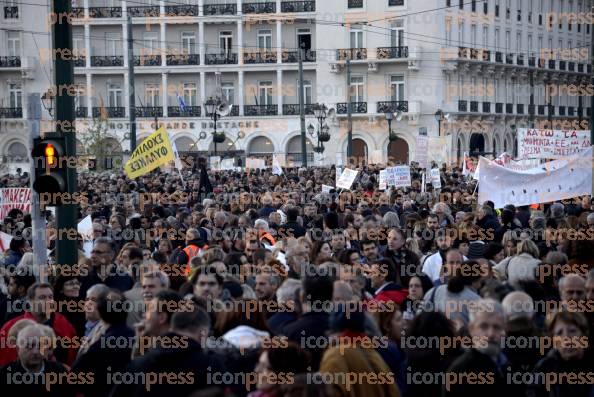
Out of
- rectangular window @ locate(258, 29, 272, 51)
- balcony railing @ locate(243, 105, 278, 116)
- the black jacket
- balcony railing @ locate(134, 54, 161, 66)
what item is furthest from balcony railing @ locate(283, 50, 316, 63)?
the black jacket

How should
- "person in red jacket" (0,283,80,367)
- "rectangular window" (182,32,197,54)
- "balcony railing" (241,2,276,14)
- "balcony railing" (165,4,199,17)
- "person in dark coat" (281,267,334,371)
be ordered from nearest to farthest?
"person in dark coat" (281,267,334,371), "person in red jacket" (0,283,80,367), "balcony railing" (241,2,276,14), "balcony railing" (165,4,199,17), "rectangular window" (182,32,197,54)

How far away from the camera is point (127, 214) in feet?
70.3

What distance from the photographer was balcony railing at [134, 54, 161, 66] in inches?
2613

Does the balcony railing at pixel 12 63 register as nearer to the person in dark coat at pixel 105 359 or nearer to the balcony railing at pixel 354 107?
the balcony railing at pixel 354 107

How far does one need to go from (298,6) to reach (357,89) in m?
6.08

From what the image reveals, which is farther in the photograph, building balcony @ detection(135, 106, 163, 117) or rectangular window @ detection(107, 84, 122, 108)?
rectangular window @ detection(107, 84, 122, 108)

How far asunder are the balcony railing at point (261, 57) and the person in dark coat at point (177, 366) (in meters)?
58.3

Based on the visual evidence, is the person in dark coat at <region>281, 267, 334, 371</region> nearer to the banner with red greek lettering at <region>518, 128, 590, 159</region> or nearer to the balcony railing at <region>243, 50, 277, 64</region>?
the banner with red greek lettering at <region>518, 128, 590, 159</region>

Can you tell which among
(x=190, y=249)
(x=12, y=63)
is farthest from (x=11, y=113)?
(x=190, y=249)

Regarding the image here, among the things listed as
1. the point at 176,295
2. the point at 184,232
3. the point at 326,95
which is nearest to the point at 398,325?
the point at 176,295

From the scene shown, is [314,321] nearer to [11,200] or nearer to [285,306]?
[285,306]

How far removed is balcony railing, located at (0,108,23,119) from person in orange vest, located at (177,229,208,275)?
171 ft

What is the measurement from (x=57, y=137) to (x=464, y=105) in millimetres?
53284

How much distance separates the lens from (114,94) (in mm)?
67375
